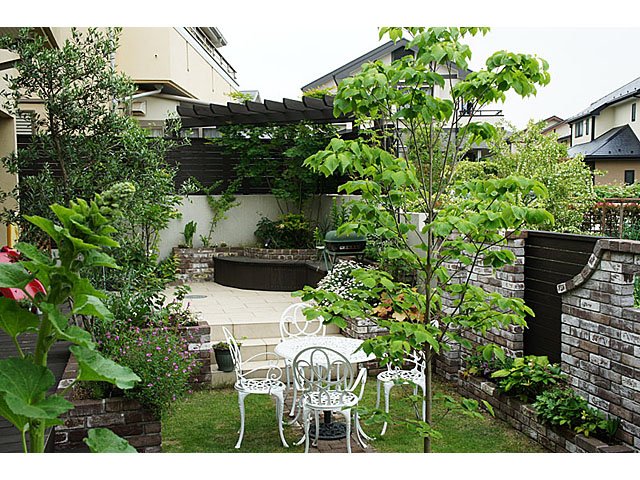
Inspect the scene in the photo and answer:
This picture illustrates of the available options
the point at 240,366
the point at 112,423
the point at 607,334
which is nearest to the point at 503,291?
the point at 607,334

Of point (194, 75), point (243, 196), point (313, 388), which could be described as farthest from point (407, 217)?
point (194, 75)

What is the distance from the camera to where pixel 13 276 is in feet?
4.73

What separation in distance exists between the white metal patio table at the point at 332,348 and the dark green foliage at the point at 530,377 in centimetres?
125

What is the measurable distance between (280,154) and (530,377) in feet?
26.7

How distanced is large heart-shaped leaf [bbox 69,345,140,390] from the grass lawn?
384 cm

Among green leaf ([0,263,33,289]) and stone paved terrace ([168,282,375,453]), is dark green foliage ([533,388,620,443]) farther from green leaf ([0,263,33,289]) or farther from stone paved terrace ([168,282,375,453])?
green leaf ([0,263,33,289])

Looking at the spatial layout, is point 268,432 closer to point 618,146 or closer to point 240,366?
point 240,366

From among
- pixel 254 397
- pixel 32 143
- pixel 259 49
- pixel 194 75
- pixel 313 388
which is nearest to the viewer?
pixel 313 388

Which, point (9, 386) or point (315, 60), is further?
point (315, 60)

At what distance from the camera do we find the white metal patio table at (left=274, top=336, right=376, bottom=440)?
550 cm

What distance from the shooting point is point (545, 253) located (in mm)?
5957

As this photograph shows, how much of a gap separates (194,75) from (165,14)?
740 inches
